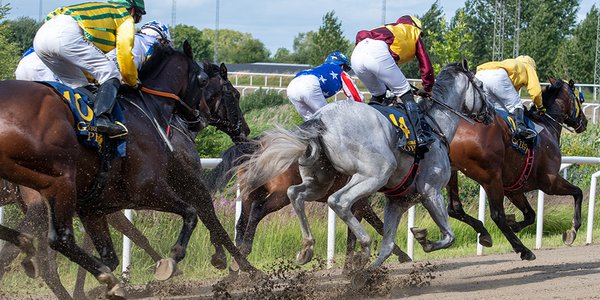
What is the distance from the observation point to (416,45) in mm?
7254

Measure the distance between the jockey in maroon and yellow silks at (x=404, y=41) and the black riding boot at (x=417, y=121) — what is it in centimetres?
26

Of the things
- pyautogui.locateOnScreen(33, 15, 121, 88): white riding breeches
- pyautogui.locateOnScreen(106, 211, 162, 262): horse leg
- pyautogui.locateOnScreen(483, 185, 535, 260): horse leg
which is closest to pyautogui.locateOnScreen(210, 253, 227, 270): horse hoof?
pyautogui.locateOnScreen(106, 211, 162, 262): horse leg

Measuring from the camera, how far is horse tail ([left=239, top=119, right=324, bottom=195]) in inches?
241

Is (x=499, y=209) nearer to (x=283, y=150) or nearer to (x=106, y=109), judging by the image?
(x=283, y=150)

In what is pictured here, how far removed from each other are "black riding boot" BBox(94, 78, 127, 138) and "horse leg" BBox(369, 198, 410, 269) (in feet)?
7.00

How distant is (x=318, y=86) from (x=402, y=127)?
159 cm

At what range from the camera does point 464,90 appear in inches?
299

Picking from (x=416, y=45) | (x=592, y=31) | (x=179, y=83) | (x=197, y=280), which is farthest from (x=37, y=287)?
(x=592, y=31)

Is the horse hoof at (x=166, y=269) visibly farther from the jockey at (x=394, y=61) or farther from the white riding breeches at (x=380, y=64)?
the white riding breeches at (x=380, y=64)

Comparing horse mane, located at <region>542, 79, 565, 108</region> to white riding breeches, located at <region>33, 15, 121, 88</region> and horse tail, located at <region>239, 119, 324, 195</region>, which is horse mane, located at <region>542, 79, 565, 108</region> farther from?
white riding breeches, located at <region>33, 15, 121, 88</region>

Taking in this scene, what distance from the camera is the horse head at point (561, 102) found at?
9.66m

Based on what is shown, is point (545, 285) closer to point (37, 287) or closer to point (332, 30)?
point (37, 287)

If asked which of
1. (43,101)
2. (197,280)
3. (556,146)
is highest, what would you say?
(43,101)

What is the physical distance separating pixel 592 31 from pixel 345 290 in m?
29.4
